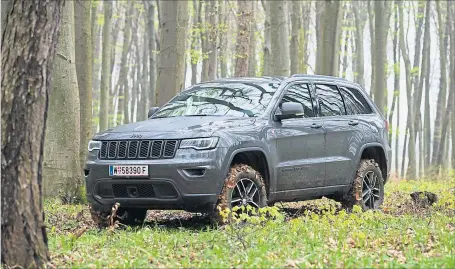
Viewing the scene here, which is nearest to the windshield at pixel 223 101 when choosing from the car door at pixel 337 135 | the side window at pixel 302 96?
the side window at pixel 302 96

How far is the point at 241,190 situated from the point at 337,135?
228cm

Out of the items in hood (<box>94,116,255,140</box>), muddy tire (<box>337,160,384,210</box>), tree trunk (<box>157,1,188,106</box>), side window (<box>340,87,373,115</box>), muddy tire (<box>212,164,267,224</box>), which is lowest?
muddy tire (<box>337,160,384,210</box>)

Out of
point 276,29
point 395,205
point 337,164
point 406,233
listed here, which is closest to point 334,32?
point 276,29

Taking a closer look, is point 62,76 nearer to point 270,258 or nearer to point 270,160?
point 270,160

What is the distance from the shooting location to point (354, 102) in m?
11.7

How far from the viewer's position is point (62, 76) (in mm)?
12109

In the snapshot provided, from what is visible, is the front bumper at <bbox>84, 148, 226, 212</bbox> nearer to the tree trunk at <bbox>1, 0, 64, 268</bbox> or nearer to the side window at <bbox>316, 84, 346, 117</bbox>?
the side window at <bbox>316, 84, 346, 117</bbox>

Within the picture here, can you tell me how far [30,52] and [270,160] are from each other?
4403 millimetres

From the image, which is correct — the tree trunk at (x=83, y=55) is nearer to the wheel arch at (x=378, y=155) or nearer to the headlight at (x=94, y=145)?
the headlight at (x=94, y=145)

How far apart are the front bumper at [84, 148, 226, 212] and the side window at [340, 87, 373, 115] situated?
11.2 ft

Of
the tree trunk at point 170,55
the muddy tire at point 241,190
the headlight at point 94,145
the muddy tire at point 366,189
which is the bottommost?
the muddy tire at point 366,189

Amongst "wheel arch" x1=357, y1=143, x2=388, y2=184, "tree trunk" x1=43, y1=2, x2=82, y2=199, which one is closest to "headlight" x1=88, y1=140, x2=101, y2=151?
"tree trunk" x1=43, y1=2, x2=82, y2=199

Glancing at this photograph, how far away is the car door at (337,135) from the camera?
10.7 metres

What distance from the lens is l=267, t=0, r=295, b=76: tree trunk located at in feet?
59.4
